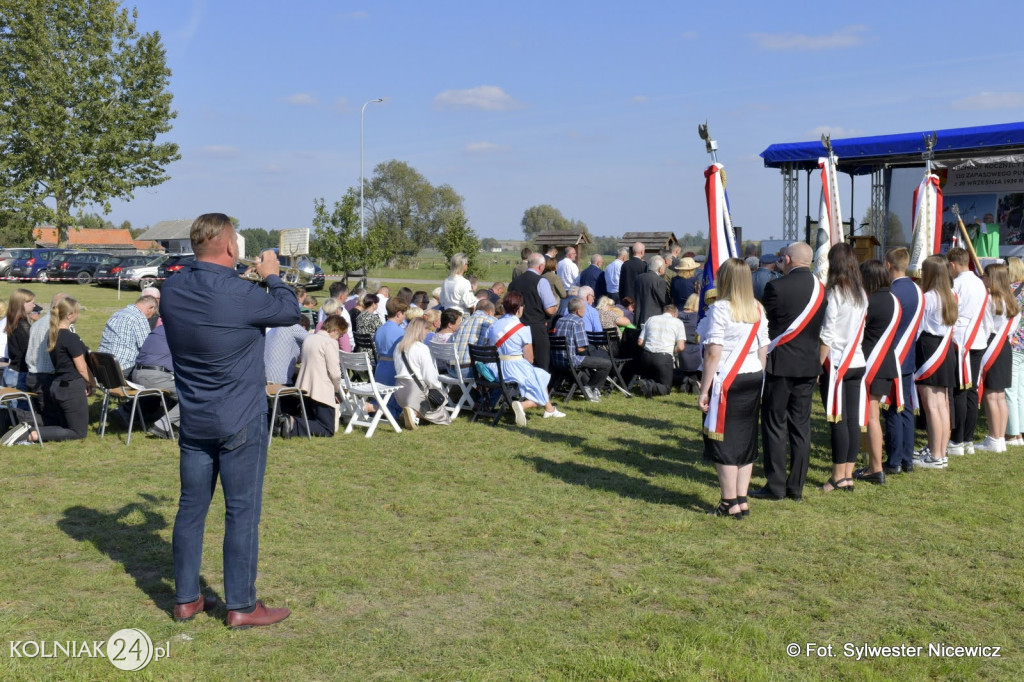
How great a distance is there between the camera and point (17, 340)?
27.4 ft

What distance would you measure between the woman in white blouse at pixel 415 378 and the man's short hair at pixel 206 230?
16.6 ft

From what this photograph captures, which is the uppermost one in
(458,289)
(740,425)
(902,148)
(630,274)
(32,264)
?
(902,148)

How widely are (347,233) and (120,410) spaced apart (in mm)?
19788

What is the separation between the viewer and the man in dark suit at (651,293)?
37.2 feet

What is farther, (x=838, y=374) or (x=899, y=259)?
(x=899, y=259)

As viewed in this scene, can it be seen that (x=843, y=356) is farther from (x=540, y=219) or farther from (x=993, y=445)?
(x=540, y=219)

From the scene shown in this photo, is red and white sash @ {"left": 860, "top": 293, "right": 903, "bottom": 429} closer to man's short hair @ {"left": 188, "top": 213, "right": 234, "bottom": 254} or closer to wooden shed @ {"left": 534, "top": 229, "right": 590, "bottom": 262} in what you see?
man's short hair @ {"left": 188, "top": 213, "right": 234, "bottom": 254}

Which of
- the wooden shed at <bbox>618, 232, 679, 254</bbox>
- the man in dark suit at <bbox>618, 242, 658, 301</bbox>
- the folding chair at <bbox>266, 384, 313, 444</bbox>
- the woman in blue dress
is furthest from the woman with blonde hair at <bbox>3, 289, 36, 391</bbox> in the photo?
the wooden shed at <bbox>618, 232, 679, 254</bbox>

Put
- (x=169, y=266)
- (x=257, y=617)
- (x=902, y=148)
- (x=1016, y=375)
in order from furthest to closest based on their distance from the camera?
(x=169, y=266)
(x=902, y=148)
(x=1016, y=375)
(x=257, y=617)

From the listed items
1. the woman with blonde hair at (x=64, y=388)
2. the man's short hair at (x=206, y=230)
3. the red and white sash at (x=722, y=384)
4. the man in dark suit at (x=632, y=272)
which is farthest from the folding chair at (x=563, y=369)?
the man's short hair at (x=206, y=230)

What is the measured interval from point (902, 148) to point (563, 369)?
8.72 m

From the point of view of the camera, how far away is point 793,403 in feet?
20.0

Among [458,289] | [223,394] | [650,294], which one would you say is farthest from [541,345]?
[223,394]

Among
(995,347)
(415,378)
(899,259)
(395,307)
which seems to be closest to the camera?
(899,259)
